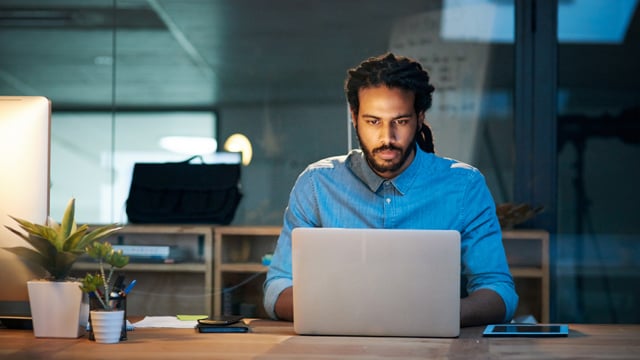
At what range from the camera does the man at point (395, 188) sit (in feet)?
10.2

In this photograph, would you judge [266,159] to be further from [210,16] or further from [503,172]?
[503,172]

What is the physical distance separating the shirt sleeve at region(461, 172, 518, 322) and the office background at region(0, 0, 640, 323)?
1.75 meters

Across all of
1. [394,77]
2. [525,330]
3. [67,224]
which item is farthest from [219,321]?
[394,77]

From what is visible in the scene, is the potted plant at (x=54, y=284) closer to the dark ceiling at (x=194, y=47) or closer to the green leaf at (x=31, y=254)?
the green leaf at (x=31, y=254)

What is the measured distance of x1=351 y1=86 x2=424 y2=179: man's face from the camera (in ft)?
10.5

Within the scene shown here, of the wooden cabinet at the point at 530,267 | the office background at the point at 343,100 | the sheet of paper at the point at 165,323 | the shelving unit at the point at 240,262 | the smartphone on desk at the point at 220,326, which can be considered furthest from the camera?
the office background at the point at 343,100

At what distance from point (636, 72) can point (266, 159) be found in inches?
69.9

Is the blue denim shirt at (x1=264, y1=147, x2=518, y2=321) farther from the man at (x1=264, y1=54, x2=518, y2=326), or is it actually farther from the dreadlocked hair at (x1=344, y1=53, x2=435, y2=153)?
the dreadlocked hair at (x1=344, y1=53, x2=435, y2=153)

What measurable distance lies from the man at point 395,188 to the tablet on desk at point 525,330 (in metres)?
0.41

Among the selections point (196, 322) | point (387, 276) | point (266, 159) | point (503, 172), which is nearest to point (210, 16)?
point (266, 159)

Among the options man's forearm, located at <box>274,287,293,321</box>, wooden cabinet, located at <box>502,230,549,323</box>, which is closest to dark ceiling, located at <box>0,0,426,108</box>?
wooden cabinet, located at <box>502,230,549,323</box>

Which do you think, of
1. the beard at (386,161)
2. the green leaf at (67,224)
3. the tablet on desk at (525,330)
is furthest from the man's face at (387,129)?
the green leaf at (67,224)

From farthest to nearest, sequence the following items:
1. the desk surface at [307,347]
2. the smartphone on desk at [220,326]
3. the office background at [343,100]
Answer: the office background at [343,100], the smartphone on desk at [220,326], the desk surface at [307,347]

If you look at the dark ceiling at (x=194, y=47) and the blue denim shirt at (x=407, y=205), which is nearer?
the blue denim shirt at (x=407, y=205)
